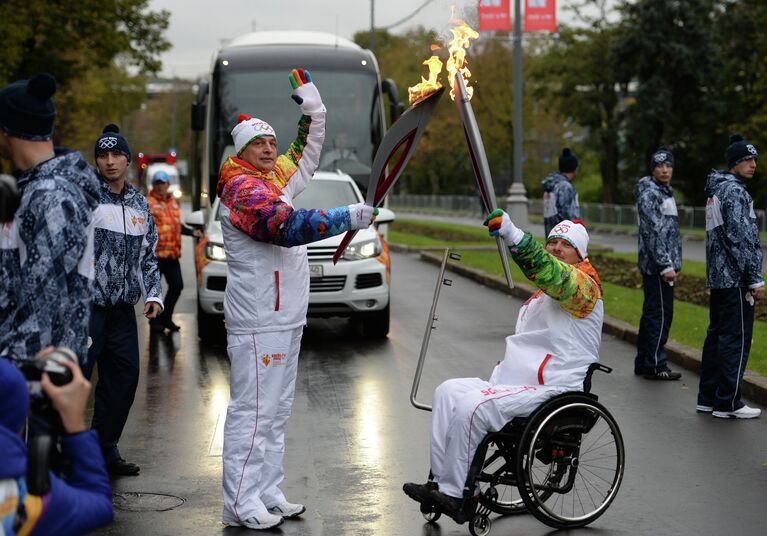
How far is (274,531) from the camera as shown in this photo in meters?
6.00

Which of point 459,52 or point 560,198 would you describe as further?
point 560,198

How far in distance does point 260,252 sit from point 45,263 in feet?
6.47

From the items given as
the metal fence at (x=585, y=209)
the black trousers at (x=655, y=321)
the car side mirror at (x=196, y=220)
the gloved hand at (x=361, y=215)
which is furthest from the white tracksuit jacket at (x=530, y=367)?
the metal fence at (x=585, y=209)

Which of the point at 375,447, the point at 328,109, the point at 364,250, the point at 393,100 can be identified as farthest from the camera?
the point at 328,109

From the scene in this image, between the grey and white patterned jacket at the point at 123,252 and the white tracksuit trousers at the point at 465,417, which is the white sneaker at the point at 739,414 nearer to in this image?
the white tracksuit trousers at the point at 465,417

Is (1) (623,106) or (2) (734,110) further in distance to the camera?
(1) (623,106)

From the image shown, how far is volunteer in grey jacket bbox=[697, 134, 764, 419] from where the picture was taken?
8.71 m

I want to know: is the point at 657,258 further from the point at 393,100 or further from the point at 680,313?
the point at 393,100

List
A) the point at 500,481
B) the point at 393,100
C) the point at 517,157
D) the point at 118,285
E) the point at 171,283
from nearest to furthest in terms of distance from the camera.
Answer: the point at 500,481 → the point at 118,285 → the point at 171,283 → the point at 393,100 → the point at 517,157

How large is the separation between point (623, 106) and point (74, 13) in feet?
91.7

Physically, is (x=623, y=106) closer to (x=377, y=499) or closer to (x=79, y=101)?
(x=79, y=101)

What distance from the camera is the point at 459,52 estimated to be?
19.8ft

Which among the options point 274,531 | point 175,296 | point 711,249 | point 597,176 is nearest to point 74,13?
point 175,296

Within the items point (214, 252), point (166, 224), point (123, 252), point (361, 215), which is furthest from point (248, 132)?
point (166, 224)
